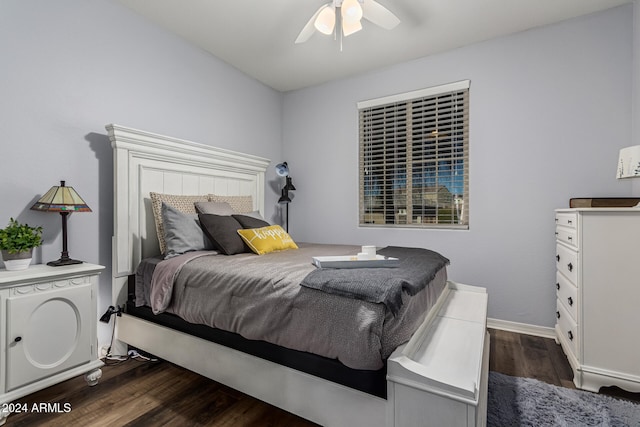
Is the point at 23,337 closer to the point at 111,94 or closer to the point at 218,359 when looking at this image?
the point at 218,359

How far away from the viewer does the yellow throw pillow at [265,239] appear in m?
2.36

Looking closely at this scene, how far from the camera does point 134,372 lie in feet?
6.57

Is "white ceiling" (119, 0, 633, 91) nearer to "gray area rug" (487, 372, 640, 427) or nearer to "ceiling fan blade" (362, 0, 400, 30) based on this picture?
"ceiling fan blade" (362, 0, 400, 30)

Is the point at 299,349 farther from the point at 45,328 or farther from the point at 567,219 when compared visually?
the point at 567,219

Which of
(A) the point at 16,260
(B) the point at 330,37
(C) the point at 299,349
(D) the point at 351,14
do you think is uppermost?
(B) the point at 330,37

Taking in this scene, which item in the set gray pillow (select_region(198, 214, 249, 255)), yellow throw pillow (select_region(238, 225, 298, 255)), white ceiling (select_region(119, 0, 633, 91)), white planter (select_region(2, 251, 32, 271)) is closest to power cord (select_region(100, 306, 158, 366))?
white planter (select_region(2, 251, 32, 271))

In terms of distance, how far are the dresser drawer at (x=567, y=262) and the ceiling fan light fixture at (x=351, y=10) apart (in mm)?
2097

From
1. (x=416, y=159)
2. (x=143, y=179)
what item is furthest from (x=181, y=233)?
(x=416, y=159)

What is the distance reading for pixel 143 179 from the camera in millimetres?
2414

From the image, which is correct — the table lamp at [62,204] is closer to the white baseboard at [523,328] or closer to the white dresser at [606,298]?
the white dresser at [606,298]

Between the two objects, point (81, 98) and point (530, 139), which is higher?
point (81, 98)

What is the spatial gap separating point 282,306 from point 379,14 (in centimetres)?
205

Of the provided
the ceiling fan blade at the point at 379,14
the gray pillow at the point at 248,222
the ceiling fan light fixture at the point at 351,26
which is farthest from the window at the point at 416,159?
the gray pillow at the point at 248,222

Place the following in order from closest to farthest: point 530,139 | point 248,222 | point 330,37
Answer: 1. point 248,222
2. point 530,139
3. point 330,37
